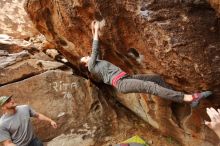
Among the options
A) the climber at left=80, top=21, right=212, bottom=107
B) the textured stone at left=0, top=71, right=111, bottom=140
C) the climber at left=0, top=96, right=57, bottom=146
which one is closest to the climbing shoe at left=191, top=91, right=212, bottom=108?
the climber at left=80, top=21, right=212, bottom=107

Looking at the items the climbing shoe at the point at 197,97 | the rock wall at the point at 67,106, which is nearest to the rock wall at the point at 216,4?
the climbing shoe at the point at 197,97

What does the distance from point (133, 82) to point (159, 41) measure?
905 millimetres

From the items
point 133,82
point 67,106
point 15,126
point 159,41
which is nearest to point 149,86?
point 133,82

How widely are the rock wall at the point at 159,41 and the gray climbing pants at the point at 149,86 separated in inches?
7.4

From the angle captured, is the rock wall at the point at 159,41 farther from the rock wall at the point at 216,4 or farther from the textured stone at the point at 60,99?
the textured stone at the point at 60,99

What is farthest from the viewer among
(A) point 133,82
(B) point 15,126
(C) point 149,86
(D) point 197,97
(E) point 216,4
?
(B) point 15,126

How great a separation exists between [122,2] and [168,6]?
3.07ft

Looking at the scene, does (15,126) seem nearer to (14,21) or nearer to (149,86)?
(149,86)

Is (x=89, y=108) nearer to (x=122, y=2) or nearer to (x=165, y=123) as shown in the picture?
(x=165, y=123)

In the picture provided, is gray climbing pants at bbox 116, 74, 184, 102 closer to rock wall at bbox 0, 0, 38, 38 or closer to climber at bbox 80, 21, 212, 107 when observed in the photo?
climber at bbox 80, 21, 212, 107

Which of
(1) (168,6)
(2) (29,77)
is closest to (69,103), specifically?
(2) (29,77)

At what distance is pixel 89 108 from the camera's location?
965 centimetres

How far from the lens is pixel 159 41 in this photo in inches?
244

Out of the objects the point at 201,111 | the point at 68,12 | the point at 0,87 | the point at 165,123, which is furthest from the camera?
the point at 0,87
